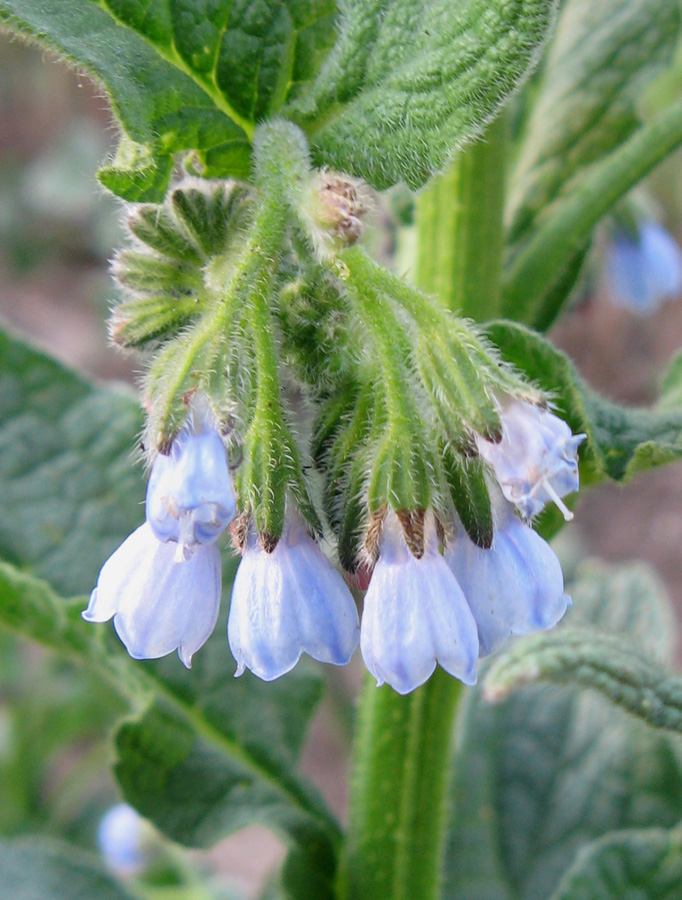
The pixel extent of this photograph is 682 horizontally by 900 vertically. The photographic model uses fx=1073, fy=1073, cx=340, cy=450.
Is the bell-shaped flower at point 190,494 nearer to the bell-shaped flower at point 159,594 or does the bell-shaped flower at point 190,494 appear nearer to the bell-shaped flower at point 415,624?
the bell-shaped flower at point 159,594

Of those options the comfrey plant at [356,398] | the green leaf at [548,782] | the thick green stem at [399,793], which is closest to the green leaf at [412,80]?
the comfrey plant at [356,398]

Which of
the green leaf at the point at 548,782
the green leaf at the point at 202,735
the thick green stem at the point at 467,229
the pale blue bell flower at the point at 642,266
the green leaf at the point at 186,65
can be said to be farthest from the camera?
the pale blue bell flower at the point at 642,266

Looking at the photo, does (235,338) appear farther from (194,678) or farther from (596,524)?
(596,524)

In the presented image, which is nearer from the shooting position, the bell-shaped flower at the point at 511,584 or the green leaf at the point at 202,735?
the bell-shaped flower at the point at 511,584

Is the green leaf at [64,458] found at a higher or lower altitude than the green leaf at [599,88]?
lower

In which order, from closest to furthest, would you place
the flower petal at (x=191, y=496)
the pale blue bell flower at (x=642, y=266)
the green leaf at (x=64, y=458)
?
the flower petal at (x=191, y=496)
the green leaf at (x=64, y=458)
the pale blue bell flower at (x=642, y=266)

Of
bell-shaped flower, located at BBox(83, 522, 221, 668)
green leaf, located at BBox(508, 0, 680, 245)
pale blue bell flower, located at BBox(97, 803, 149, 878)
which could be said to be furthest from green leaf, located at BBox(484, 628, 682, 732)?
pale blue bell flower, located at BBox(97, 803, 149, 878)
